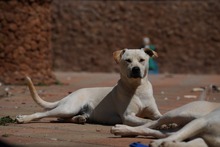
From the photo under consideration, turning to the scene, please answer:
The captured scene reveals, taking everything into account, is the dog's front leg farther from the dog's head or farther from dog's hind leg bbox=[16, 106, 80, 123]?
dog's hind leg bbox=[16, 106, 80, 123]

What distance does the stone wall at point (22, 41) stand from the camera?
16.0 meters

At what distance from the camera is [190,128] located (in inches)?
231

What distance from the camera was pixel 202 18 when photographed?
31000 millimetres

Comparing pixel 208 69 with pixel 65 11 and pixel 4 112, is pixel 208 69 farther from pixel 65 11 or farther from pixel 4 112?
pixel 4 112

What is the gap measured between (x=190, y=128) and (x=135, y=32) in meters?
25.0

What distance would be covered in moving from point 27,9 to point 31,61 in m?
1.20

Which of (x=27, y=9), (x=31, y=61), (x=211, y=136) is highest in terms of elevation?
(x=27, y=9)

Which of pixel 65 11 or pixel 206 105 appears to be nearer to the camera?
pixel 206 105

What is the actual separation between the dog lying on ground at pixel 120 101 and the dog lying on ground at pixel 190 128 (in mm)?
902

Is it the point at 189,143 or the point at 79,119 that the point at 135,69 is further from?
the point at 189,143

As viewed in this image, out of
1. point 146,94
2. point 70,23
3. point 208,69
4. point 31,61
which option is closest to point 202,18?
point 208,69

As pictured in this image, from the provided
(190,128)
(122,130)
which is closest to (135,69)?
(122,130)

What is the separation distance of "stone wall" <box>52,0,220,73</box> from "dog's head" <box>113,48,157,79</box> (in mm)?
22114

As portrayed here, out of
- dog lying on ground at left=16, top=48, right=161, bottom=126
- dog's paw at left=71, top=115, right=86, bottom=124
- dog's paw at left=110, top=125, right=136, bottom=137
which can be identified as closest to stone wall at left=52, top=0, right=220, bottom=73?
dog lying on ground at left=16, top=48, right=161, bottom=126
